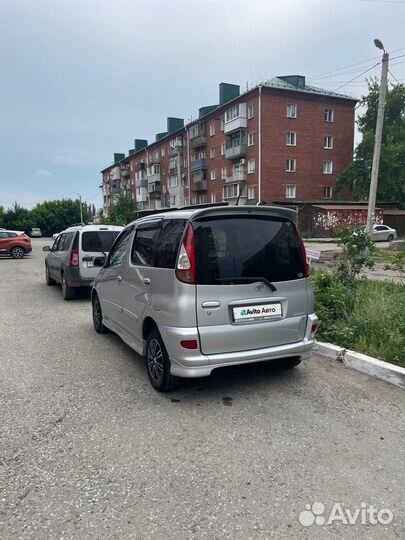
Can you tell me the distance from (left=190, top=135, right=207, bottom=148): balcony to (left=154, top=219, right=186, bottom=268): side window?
4698cm

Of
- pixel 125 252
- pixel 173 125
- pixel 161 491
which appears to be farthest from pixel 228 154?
pixel 161 491

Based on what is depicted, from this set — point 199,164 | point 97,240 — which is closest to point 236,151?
point 199,164

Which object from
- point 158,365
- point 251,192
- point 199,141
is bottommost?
point 158,365

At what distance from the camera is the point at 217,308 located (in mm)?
3484

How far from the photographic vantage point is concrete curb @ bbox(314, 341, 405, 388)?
4.02 metres

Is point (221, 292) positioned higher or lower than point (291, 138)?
lower

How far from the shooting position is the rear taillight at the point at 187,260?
3457 millimetres

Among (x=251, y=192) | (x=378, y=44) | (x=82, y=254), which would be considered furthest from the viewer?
(x=251, y=192)

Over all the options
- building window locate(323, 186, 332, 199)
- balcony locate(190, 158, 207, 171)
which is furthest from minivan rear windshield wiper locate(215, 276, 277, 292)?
balcony locate(190, 158, 207, 171)

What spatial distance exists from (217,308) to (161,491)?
1.52 meters

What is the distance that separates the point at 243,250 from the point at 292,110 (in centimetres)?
4019

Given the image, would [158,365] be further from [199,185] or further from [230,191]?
[199,185]

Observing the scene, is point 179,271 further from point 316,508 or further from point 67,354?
point 67,354

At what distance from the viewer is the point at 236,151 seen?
4097 centimetres
